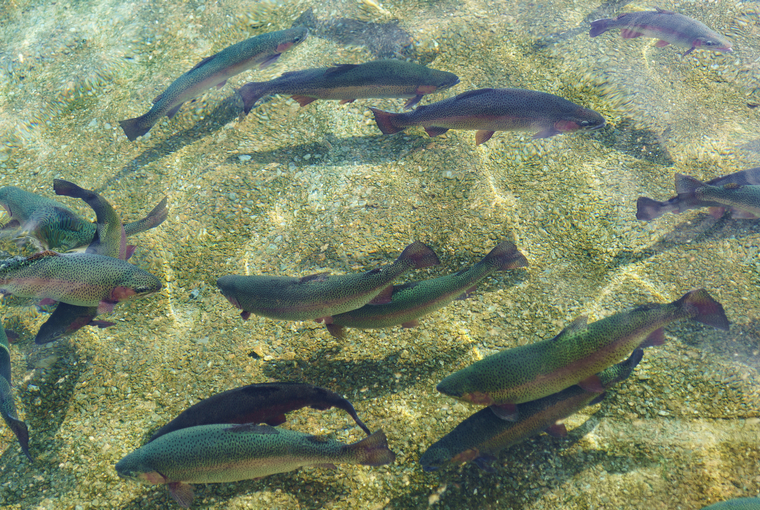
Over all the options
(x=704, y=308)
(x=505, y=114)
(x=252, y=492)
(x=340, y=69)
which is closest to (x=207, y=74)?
(x=340, y=69)

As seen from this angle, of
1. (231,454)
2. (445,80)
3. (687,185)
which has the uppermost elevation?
(445,80)

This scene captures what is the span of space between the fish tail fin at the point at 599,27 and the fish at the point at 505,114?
7.84 ft

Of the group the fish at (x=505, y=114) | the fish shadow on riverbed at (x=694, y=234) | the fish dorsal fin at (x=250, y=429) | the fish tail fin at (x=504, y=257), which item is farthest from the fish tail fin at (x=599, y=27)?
the fish dorsal fin at (x=250, y=429)

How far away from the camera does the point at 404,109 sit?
18.0 ft

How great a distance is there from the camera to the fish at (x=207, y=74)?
15.6 ft

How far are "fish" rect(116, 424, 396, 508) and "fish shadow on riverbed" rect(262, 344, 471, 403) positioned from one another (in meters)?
0.74

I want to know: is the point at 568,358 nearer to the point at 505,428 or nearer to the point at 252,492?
the point at 505,428

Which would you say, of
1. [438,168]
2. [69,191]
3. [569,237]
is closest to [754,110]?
[569,237]

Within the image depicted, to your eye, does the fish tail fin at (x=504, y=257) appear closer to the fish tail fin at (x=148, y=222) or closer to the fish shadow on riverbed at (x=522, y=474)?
the fish shadow on riverbed at (x=522, y=474)

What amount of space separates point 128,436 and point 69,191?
196 cm

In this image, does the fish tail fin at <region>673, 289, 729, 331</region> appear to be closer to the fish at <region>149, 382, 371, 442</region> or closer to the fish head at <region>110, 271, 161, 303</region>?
the fish at <region>149, 382, 371, 442</region>

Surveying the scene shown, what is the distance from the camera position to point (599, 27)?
18.4 feet

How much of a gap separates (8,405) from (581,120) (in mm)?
4930

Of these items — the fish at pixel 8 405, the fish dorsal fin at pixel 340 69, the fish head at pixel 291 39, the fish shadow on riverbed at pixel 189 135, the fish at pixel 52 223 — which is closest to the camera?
the fish at pixel 8 405
